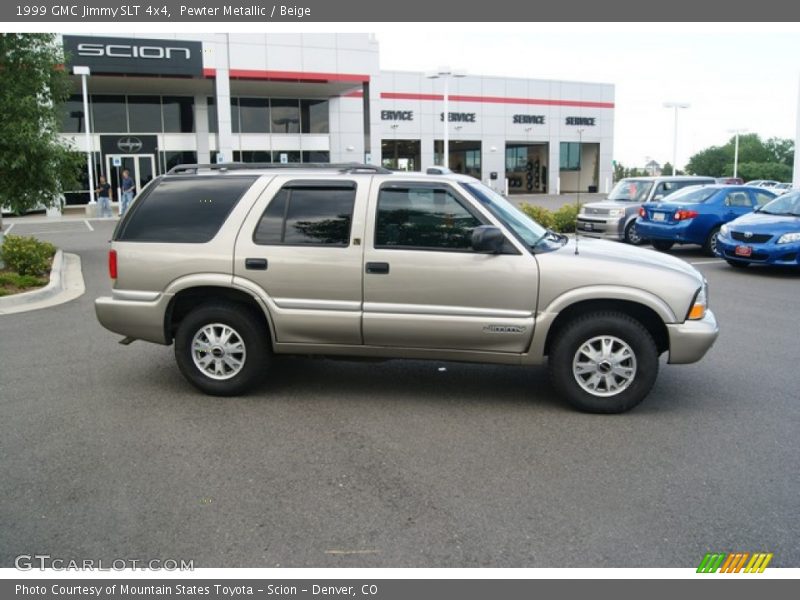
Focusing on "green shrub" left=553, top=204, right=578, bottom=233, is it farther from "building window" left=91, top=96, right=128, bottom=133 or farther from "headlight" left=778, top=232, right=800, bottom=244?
"building window" left=91, top=96, right=128, bottom=133

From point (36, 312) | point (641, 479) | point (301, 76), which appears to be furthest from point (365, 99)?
point (641, 479)

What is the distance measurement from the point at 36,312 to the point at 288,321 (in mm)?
5690

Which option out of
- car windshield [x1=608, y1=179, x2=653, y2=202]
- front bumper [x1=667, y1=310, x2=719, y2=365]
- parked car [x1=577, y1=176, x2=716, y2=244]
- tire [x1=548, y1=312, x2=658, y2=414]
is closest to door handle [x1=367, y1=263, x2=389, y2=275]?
tire [x1=548, y1=312, x2=658, y2=414]

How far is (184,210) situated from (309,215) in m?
1.10

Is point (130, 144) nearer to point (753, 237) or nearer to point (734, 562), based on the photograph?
point (753, 237)

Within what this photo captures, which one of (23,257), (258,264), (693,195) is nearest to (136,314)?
(258,264)

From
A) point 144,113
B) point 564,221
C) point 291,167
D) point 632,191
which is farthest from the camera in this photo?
point 144,113

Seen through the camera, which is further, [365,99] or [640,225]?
[365,99]

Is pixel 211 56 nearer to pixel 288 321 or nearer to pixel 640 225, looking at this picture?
pixel 640 225

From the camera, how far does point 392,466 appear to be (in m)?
4.73

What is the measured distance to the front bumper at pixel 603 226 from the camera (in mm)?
18578

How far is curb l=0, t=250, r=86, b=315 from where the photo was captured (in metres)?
10.3

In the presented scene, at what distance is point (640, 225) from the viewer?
17047 millimetres

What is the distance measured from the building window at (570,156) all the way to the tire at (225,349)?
192 ft
